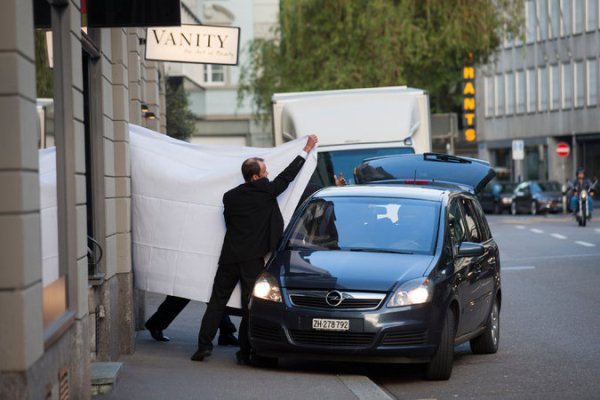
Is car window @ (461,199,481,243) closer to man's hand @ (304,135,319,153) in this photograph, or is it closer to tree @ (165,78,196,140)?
man's hand @ (304,135,319,153)

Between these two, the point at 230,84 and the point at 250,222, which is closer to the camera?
the point at 250,222

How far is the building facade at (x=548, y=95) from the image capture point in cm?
7212

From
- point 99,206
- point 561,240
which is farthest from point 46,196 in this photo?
point 561,240

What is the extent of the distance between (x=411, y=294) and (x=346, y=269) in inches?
24.5

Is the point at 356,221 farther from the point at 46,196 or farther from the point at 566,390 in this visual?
the point at 46,196

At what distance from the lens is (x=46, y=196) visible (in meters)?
8.60

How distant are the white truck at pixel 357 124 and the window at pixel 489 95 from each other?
203 ft

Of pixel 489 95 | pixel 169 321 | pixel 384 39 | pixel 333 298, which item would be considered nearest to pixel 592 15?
pixel 489 95

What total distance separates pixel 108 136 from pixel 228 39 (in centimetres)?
304

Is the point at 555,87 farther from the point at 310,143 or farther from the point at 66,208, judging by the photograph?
the point at 66,208

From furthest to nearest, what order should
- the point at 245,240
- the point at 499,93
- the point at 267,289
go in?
the point at 499,93 → the point at 245,240 → the point at 267,289

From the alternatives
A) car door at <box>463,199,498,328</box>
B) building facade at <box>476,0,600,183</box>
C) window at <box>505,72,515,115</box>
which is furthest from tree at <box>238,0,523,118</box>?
window at <box>505,72,515,115</box>

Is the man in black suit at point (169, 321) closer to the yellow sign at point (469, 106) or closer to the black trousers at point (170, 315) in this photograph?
the black trousers at point (170, 315)

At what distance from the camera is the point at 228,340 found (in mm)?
14820
